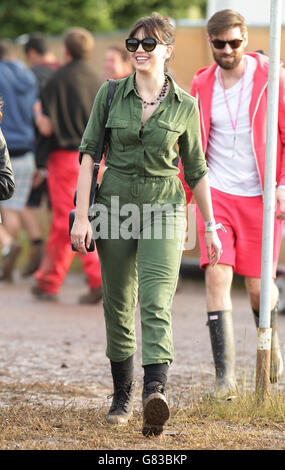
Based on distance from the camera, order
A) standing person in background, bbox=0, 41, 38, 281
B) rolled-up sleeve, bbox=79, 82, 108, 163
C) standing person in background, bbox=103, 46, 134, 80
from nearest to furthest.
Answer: rolled-up sleeve, bbox=79, 82, 108, 163 < standing person in background, bbox=103, 46, 134, 80 < standing person in background, bbox=0, 41, 38, 281

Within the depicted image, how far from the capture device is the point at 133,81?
16.0ft

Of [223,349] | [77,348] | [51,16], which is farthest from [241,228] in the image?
[51,16]

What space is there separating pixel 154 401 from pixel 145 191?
94 centimetres

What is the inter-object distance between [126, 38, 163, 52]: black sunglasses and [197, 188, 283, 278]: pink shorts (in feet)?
3.99

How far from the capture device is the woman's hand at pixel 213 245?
5086 millimetres

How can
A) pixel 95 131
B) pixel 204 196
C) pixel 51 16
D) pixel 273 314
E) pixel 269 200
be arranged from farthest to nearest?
1. pixel 51 16
2. pixel 273 314
3. pixel 269 200
4. pixel 204 196
5. pixel 95 131

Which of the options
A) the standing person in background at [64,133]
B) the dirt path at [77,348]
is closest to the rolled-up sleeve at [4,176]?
the dirt path at [77,348]

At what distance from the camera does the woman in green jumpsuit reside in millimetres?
4707

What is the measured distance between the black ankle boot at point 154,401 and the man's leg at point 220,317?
1.01 meters

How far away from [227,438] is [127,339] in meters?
0.69

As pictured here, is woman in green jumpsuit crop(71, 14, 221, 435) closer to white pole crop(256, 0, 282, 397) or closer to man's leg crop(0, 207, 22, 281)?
white pole crop(256, 0, 282, 397)

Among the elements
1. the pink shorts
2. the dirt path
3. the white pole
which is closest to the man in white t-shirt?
the pink shorts

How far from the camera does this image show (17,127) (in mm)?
11180

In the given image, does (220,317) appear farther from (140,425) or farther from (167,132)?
(167,132)
